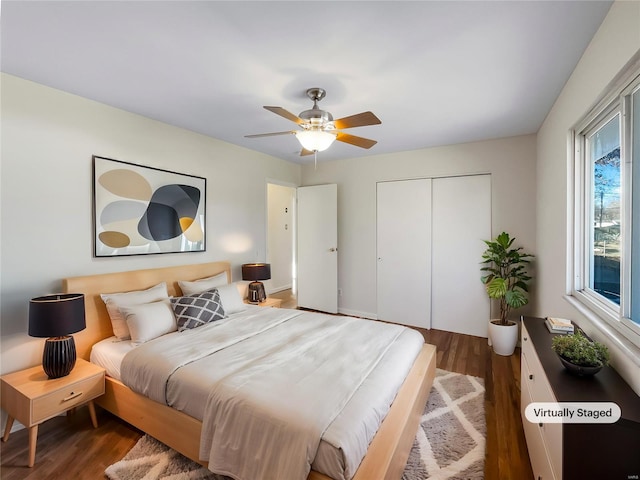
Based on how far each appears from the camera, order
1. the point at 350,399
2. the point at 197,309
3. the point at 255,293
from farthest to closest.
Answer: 1. the point at 255,293
2. the point at 197,309
3. the point at 350,399

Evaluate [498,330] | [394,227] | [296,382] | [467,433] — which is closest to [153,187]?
[296,382]

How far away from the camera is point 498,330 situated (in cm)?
327

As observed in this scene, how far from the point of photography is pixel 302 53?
1853 mm

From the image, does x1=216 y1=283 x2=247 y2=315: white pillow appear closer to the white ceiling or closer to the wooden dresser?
the white ceiling

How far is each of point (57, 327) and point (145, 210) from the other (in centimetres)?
128

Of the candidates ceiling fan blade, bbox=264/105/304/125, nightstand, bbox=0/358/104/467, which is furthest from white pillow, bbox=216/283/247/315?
ceiling fan blade, bbox=264/105/304/125

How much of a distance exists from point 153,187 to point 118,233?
22.1 inches

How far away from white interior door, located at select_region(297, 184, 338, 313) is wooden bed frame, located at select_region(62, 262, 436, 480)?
2.24 metres

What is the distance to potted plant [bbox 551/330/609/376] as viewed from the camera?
1.32 meters

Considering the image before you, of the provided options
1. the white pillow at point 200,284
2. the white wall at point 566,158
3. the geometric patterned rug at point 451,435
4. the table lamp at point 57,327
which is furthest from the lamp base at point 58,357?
the white wall at point 566,158

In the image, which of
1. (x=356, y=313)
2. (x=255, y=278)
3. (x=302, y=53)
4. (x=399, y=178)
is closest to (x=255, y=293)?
(x=255, y=278)

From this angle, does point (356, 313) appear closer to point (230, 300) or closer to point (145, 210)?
point (230, 300)

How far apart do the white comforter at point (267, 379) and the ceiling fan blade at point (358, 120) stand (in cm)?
159

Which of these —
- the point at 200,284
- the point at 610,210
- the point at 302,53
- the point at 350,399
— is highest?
the point at 302,53
